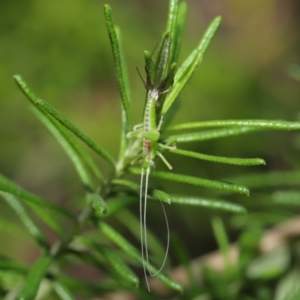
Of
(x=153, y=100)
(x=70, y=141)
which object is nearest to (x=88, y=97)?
(x=70, y=141)

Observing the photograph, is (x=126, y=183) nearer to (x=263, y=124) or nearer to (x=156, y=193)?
(x=156, y=193)

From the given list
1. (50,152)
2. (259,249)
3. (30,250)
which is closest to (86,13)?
(50,152)

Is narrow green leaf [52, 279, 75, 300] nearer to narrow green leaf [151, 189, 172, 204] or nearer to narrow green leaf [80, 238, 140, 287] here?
narrow green leaf [80, 238, 140, 287]

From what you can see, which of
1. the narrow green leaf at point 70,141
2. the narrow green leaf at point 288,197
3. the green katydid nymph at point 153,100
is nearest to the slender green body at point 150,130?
the green katydid nymph at point 153,100

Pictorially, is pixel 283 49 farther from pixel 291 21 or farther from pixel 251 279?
pixel 251 279

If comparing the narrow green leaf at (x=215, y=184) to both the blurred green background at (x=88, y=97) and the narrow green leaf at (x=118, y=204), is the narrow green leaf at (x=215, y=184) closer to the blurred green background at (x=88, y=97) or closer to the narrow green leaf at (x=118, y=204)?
Result: the narrow green leaf at (x=118, y=204)

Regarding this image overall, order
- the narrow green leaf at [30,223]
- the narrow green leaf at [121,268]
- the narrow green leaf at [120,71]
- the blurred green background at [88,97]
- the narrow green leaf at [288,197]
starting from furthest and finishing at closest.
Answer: the blurred green background at [88,97] → the narrow green leaf at [288,197] → the narrow green leaf at [30,223] → the narrow green leaf at [121,268] → the narrow green leaf at [120,71]

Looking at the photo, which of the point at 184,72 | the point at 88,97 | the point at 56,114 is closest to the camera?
the point at 56,114
